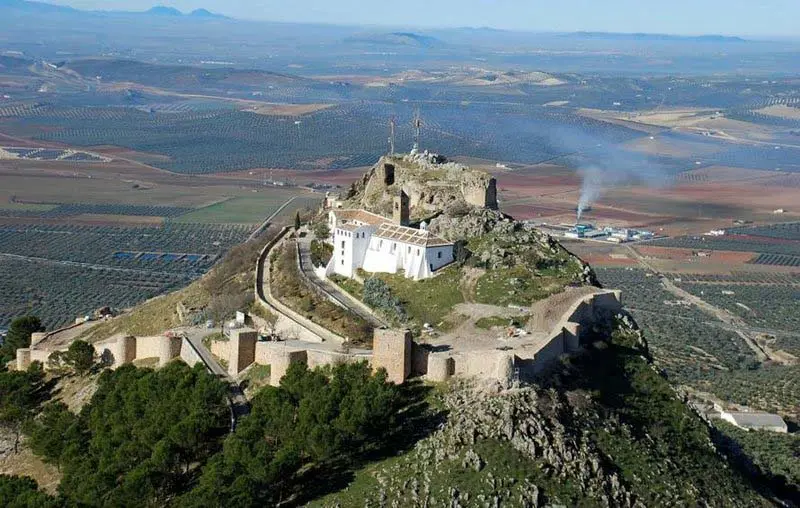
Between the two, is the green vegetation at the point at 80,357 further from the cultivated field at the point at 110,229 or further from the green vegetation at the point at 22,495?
the cultivated field at the point at 110,229

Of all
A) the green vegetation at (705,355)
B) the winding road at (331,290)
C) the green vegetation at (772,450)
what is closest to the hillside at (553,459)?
the green vegetation at (772,450)

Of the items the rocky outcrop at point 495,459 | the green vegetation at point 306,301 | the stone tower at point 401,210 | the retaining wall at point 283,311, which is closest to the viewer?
the rocky outcrop at point 495,459

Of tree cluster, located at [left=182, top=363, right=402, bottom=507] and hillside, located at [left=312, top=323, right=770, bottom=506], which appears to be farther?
tree cluster, located at [left=182, top=363, right=402, bottom=507]

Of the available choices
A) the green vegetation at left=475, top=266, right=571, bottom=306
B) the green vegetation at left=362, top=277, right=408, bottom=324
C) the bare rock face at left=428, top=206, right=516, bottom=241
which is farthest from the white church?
the green vegetation at left=475, top=266, right=571, bottom=306

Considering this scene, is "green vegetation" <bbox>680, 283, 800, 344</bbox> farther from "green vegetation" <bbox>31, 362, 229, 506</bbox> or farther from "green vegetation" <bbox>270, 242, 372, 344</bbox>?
"green vegetation" <bbox>31, 362, 229, 506</bbox>

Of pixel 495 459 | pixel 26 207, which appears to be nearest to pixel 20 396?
pixel 495 459

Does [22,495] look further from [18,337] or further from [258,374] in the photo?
[18,337]
